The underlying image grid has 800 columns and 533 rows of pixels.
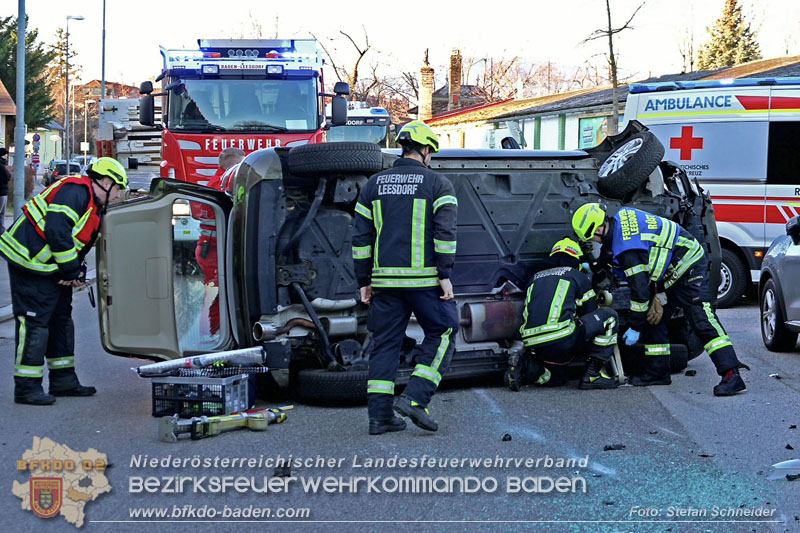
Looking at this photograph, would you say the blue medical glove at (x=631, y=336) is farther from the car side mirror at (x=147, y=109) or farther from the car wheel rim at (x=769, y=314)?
the car side mirror at (x=147, y=109)

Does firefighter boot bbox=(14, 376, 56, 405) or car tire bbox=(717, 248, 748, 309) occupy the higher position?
car tire bbox=(717, 248, 748, 309)

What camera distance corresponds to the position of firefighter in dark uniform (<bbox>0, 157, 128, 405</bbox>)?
23.0ft

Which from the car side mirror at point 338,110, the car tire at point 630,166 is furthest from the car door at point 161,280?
the car side mirror at point 338,110

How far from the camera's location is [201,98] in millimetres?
13461

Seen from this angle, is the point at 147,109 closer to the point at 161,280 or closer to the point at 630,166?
the point at 161,280

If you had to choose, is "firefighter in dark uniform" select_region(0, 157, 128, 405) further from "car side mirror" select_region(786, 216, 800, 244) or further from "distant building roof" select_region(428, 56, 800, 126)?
"distant building roof" select_region(428, 56, 800, 126)

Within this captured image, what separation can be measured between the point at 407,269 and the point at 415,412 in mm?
834

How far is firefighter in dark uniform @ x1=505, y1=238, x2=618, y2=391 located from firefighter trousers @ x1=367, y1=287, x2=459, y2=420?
128cm

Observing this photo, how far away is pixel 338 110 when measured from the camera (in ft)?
44.8

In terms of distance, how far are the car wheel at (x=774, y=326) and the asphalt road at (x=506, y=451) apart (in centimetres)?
91

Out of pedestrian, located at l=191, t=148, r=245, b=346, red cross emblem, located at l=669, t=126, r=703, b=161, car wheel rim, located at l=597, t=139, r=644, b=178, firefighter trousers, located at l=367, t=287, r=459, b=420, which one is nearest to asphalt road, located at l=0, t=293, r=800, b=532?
firefighter trousers, located at l=367, t=287, r=459, b=420

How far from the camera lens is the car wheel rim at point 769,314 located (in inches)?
363

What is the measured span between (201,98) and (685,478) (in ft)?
32.3

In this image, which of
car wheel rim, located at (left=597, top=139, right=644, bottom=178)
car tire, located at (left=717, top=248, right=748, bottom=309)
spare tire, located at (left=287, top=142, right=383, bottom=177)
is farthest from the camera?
car tire, located at (left=717, top=248, right=748, bottom=309)
